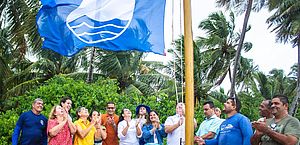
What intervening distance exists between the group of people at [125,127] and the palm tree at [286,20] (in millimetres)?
15938

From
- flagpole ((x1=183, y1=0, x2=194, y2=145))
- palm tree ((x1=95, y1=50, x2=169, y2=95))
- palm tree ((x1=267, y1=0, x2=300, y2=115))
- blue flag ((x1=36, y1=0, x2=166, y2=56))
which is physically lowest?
flagpole ((x1=183, y1=0, x2=194, y2=145))

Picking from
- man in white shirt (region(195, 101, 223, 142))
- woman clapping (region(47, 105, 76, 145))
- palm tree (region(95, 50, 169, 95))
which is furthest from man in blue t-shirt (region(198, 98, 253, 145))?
palm tree (region(95, 50, 169, 95))

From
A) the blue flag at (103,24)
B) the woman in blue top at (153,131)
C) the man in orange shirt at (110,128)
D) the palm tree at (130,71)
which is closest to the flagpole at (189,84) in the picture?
the blue flag at (103,24)

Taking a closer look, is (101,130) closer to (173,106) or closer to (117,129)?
(117,129)

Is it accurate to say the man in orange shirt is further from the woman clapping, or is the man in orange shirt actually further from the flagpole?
the flagpole

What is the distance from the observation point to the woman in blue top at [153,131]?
27.7ft

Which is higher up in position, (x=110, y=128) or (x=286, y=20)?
(x=286, y=20)

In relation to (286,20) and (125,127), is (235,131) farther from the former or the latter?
(286,20)

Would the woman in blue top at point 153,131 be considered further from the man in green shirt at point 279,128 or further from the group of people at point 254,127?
the man in green shirt at point 279,128

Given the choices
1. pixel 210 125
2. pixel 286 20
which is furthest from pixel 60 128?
pixel 286 20

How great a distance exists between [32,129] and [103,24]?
2621 millimetres

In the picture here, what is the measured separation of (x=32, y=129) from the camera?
812cm

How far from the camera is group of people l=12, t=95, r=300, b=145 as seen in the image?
6945mm

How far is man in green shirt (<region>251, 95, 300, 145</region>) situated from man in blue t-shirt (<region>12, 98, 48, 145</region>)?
11.5ft
